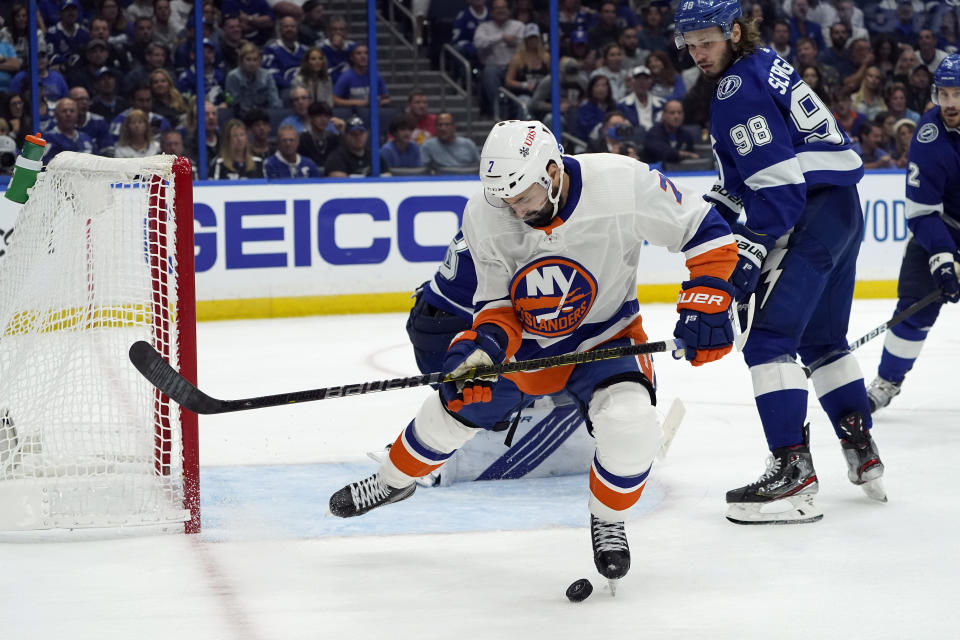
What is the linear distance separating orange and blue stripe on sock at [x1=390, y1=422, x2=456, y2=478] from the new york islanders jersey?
23 cm

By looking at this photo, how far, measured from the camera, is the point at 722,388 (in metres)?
4.64

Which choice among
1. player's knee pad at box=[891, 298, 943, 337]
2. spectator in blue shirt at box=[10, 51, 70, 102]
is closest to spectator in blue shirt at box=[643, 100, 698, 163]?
spectator in blue shirt at box=[10, 51, 70, 102]

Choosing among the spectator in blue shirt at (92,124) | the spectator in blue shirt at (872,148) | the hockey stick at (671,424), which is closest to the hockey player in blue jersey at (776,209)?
the hockey stick at (671,424)

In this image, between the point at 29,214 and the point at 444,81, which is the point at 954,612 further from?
the point at 444,81

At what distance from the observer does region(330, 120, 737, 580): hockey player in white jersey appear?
230cm

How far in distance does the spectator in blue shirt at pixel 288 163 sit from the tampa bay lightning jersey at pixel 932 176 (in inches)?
154

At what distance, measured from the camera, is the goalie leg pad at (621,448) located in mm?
2303

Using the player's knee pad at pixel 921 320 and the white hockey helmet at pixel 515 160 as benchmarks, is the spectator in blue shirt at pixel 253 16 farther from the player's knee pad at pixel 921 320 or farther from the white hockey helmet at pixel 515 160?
the white hockey helmet at pixel 515 160

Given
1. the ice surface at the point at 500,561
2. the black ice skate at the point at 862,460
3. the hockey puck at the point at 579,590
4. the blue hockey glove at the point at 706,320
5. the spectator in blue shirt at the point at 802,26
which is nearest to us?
the ice surface at the point at 500,561

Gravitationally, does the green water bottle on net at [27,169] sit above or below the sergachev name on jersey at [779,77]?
below

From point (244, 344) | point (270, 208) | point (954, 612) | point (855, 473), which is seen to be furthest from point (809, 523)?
point (270, 208)

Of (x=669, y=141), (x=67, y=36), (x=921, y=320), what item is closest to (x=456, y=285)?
(x=921, y=320)

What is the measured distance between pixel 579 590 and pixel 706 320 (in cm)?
56

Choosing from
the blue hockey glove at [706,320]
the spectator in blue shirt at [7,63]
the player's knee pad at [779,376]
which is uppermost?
the spectator in blue shirt at [7,63]
